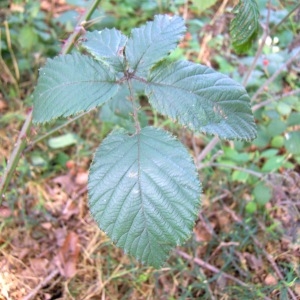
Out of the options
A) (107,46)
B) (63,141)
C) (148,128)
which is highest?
(107,46)

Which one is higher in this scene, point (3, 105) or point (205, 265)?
point (3, 105)

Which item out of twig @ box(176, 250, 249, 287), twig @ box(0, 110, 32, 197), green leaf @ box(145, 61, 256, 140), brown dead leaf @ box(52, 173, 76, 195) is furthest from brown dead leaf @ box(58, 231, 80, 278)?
green leaf @ box(145, 61, 256, 140)

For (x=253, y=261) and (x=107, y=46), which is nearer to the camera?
(x=107, y=46)

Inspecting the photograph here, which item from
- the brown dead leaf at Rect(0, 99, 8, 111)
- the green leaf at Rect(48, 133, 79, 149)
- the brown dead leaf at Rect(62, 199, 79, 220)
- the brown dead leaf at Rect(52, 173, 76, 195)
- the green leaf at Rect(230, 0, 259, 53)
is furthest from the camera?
the brown dead leaf at Rect(0, 99, 8, 111)

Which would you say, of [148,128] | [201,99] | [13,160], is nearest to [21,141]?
[13,160]

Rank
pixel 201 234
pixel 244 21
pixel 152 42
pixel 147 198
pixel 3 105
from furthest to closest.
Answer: pixel 3 105
pixel 201 234
pixel 244 21
pixel 152 42
pixel 147 198

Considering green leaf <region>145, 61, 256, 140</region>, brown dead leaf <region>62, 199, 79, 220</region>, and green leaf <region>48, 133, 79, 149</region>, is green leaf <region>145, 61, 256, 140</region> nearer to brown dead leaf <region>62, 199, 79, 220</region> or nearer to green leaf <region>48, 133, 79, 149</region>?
brown dead leaf <region>62, 199, 79, 220</region>

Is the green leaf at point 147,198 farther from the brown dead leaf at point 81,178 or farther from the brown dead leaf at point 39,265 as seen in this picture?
the brown dead leaf at point 81,178

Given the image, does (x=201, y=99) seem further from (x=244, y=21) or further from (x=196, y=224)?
(x=196, y=224)
